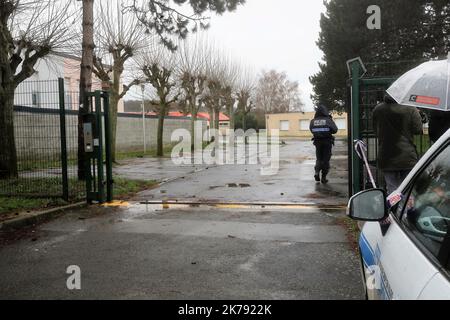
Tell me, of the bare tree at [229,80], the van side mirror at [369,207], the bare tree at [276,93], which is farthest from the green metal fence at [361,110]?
the bare tree at [276,93]

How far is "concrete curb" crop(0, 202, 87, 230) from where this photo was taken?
6.76m

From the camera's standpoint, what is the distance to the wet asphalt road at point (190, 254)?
4273 mm

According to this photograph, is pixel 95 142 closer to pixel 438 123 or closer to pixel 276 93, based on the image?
pixel 438 123

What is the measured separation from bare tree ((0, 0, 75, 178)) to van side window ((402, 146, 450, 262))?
32.2ft

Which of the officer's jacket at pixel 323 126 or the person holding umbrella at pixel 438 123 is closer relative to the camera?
the person holding umbrella at pixel 438 123

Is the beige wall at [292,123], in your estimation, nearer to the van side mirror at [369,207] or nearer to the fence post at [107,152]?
the fence post at [107,152]

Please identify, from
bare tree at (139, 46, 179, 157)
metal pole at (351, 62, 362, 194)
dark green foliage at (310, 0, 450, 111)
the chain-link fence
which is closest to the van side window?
metal pole at (351, 62, 362, 194)

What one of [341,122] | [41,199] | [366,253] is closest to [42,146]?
[41,199]

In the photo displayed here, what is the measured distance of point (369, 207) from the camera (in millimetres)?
2611

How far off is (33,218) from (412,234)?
20.8 feet

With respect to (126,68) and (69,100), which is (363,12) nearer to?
(126,68)

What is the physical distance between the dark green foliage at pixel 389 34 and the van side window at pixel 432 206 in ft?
46.8
